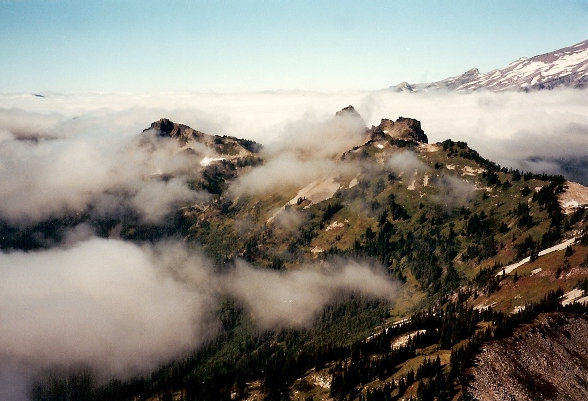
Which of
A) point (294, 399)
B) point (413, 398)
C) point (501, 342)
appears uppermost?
point (501, 342)

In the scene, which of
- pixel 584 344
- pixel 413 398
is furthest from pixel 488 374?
pixel 584 344

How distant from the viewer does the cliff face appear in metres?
136

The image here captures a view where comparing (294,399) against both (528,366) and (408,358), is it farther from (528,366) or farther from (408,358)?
(528,366)

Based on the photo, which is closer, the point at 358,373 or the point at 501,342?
the point at 501,342

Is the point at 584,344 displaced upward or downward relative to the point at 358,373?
upward

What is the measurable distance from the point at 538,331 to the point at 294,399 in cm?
9476

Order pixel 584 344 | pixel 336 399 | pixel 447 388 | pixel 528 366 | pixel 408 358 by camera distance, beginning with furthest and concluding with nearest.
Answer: pixel 408 358 < pixel 336 399 < pixel 584 344 < pixel 528 366 < pixel 447 388

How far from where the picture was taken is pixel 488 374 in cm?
14025

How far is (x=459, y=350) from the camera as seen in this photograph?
156 meters

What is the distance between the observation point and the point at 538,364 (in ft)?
489

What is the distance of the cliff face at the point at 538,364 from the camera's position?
136500 mm

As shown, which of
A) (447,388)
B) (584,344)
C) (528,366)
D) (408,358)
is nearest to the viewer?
(447,388)

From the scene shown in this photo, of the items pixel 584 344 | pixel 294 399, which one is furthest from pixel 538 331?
pixel 294 399

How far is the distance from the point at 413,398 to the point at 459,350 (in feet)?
82.3
